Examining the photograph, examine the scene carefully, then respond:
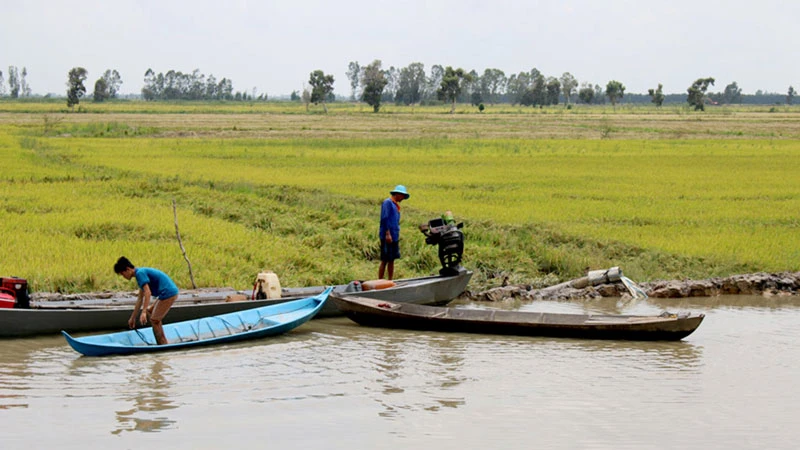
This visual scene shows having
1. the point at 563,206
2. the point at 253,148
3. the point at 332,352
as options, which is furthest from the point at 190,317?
the point at 253,148

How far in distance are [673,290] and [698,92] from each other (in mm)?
102900

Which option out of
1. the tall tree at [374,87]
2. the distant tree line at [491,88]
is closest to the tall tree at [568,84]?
the distant tree line at [491,88]

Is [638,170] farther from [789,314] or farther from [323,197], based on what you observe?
[789,314]

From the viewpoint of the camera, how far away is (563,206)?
19.8 metres

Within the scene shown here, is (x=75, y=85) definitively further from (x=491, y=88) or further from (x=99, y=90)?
(x=491, y=88)

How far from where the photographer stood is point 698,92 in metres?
110

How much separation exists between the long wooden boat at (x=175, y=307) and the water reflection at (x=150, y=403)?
4.82 ft

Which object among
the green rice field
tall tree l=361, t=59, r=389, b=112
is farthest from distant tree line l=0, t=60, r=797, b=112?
the green rice field

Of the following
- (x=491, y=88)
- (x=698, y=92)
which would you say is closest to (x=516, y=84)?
(x=491, y=88)

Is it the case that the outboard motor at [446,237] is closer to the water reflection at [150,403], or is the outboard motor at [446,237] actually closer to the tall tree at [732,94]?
the water reflection at [150,403]

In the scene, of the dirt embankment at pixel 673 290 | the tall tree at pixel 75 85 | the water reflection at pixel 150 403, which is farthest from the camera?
the tall tree at pixel 75 85

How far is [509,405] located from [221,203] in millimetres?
12657

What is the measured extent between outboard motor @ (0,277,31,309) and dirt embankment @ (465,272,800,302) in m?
5.99

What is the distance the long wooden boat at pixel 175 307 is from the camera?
1001cm
